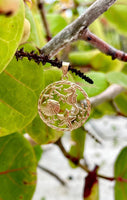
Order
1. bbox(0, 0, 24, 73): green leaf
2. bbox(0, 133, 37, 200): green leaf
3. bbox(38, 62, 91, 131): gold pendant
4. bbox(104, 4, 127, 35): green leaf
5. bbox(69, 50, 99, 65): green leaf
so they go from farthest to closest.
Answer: bbox(69, 50, 99, 65): green leaf → bbox(104, 4, 127, 35): green leaf → bbox(0, 133, 37, 200): green leaf → bbox(38, 62, 91, 131): gold pendant → bbox(0, 0, 24, 73): green leaf

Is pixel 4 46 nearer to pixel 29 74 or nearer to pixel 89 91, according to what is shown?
pixel 29 74

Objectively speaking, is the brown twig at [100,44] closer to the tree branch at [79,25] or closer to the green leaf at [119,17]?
the tree branch at [79,25]

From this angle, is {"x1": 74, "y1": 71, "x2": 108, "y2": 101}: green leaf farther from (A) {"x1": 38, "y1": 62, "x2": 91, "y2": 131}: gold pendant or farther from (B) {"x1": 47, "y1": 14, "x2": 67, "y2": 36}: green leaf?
(B) {"x1": 47, "y1": 14, "x2": 67, "y2": 36}: green leaf

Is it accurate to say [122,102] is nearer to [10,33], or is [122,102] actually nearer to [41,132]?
[41,132]

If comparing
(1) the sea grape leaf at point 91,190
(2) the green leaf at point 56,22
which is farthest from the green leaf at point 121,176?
(2) the green leaf at point 56,22

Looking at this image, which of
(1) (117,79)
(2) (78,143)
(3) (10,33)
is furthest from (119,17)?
(3) (10,33)

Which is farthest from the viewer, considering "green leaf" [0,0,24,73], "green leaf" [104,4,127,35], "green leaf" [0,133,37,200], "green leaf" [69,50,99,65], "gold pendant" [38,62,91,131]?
"green leaf" [69,50,99,65]

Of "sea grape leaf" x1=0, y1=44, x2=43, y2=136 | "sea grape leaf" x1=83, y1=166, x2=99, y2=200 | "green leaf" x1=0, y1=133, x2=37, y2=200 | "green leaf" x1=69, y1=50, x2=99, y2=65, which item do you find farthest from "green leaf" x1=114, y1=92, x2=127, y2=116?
"sea grape leaf" x1=0, y1=44, x2=43, y2=136
